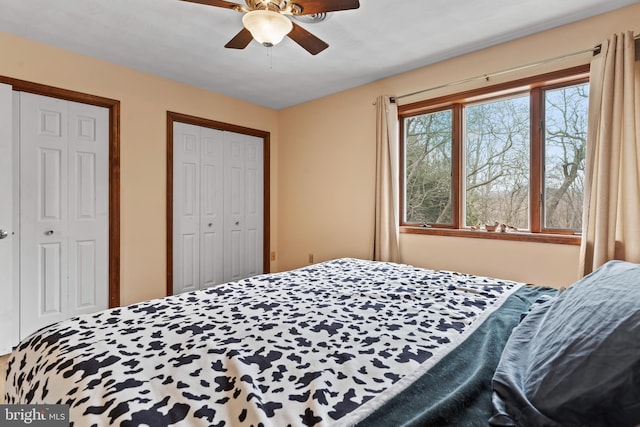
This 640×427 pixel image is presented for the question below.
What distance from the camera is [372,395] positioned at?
830 millimetres

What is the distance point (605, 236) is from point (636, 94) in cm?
91

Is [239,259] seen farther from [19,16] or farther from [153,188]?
[19,16]

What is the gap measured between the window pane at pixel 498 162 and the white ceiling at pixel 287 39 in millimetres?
560

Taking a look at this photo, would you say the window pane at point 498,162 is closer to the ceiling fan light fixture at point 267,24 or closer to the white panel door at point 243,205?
the ceiling fan light fixture at point 267,24

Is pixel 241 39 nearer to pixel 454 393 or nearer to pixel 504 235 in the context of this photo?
pixel 454 393

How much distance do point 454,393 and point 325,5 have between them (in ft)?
5.96

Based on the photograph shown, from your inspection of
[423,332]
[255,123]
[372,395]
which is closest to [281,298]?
[423,332]

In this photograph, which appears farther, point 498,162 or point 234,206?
point 234,206

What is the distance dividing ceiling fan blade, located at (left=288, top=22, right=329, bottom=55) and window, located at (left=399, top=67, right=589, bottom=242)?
1.40 meters

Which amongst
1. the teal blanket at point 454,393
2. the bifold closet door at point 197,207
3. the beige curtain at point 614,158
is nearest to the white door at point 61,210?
the bifold closet door at point 197,207

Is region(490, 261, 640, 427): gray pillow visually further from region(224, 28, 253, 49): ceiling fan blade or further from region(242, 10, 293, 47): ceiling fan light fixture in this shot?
region(224, 28, 253, 49): ceiling fan blade

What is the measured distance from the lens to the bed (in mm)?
767

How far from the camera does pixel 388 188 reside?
3258 mm

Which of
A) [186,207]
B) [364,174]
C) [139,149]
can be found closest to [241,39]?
[139,149]
